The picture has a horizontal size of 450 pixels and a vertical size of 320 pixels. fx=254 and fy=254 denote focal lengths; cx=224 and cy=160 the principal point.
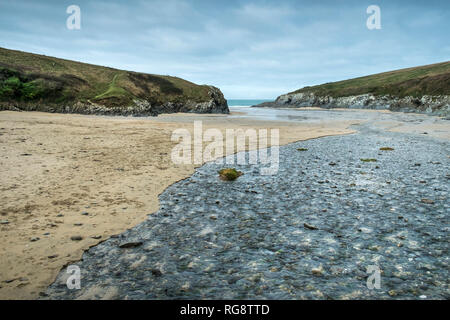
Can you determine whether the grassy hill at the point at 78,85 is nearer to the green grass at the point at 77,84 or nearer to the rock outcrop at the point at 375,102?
the green grass at the point at 77,84

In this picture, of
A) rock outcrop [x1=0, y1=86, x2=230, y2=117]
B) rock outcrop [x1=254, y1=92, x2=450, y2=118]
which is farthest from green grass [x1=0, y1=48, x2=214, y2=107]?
rock outcrop [x1=254, y1=92, x2=450, y2=118]

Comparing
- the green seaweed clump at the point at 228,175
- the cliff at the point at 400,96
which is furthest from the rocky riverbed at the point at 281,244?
the cliff at the point at 400,96

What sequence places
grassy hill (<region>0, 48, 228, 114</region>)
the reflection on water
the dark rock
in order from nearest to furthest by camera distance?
the dark rock, grassy hill (<region>0, 48, 228, 114</region>), the reflection on water

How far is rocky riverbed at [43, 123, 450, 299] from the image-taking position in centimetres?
472

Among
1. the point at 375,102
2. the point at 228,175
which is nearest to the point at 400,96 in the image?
the point at 375,102

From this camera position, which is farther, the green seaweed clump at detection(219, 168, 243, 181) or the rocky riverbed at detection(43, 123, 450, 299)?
the green seaweed clump at detection(219, 168, 243, 181)

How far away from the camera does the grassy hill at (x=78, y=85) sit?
137ft

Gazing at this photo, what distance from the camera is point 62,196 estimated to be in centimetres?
895

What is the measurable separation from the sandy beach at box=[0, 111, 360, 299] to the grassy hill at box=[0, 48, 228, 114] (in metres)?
30.2

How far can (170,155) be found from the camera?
1620cm

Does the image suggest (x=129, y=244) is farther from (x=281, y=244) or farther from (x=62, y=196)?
(x=62, y=196)

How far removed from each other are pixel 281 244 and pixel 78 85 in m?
58.9

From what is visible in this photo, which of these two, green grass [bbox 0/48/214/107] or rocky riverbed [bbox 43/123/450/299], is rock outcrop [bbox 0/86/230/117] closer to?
green grass [bbox 0/48/214/107]
